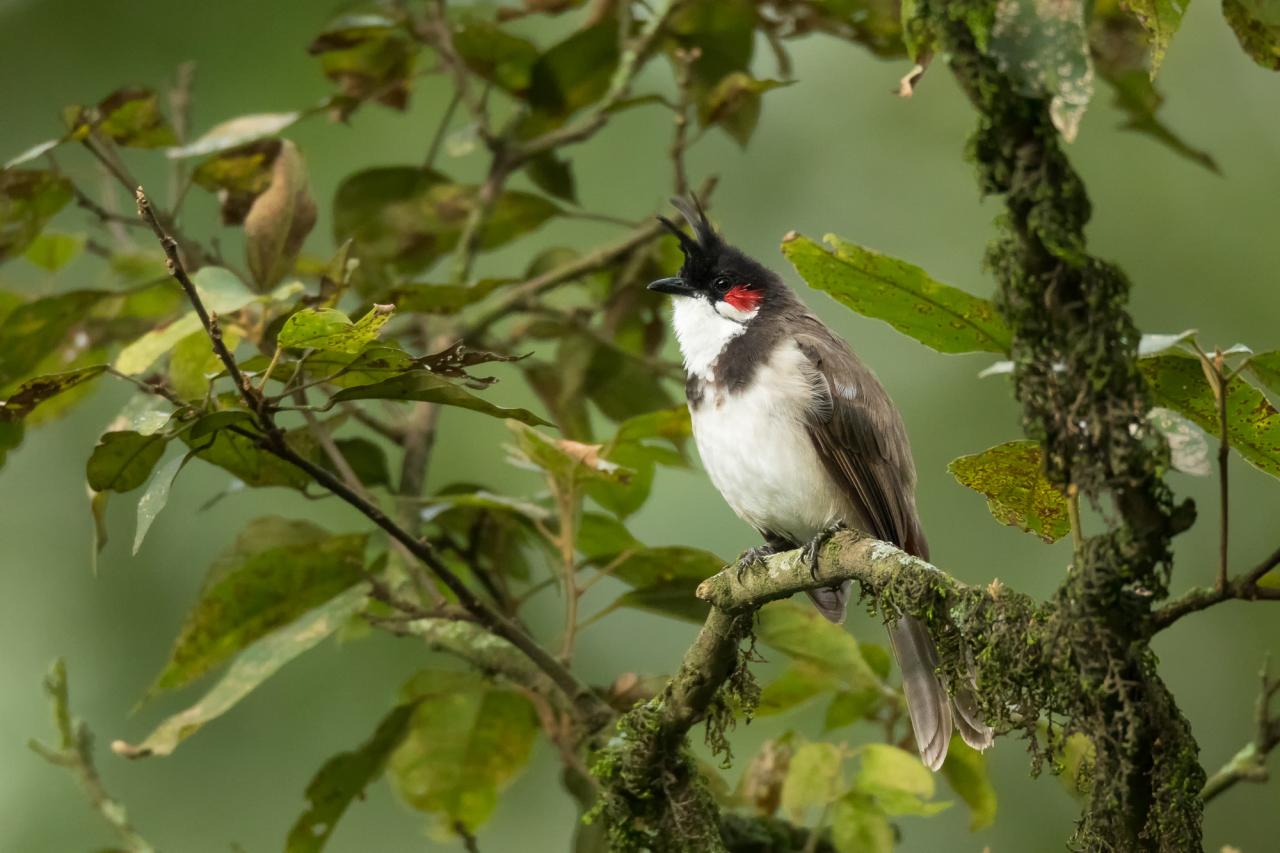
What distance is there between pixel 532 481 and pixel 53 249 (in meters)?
1.88

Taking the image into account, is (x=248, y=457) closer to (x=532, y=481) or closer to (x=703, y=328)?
(x=703, y=328)

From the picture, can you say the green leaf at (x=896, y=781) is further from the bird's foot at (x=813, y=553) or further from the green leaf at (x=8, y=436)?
the green leaf at (x=8, y=436)

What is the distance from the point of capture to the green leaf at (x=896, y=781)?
2.10 metres

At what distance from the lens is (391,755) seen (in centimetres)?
263

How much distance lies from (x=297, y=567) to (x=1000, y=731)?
1.36m

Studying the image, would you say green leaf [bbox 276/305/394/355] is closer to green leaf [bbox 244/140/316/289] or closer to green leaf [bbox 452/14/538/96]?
green leaf [bbox 244/140/316/289]

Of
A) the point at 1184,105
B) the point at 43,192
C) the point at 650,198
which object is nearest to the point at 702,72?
the point at 43,192

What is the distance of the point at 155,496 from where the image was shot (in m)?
1.66

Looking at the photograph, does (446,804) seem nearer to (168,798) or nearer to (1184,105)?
(168,798)

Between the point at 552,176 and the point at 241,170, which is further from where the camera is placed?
the point at 552,176

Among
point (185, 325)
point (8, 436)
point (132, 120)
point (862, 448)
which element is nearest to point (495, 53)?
point (132, 120)

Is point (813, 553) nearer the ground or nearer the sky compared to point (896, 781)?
nearer the sky

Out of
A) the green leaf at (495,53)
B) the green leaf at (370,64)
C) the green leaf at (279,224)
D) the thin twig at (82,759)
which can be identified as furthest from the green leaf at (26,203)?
the green leaf at (495,53)

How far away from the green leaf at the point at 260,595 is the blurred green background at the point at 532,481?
6.77 ft
